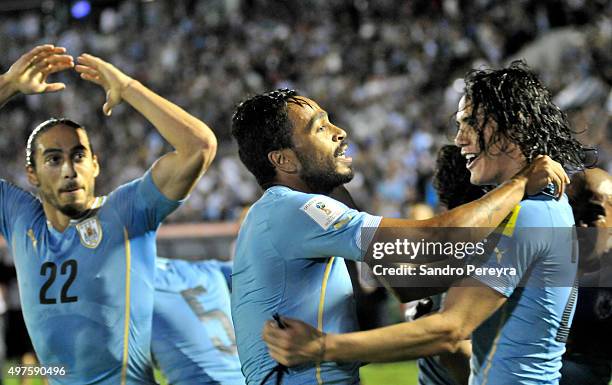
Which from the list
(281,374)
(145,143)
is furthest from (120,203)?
(145,143)

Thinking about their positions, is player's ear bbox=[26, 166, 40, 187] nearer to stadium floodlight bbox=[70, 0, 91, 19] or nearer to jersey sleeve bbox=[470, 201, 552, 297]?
Result: jersey sleeve bbox=[470, 201, 552, 297]

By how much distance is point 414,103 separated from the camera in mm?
16141

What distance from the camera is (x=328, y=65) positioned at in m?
18.4

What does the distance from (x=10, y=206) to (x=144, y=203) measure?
815 millimetres

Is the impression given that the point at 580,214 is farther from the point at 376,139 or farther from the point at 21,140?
→ the point at 21,140

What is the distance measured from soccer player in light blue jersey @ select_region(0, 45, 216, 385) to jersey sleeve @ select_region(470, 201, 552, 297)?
5.29 feet

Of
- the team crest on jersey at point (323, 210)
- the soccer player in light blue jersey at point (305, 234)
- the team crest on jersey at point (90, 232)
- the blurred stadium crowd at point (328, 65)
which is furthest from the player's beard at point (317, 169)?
the blurred stadium crowd at point (328, 65)

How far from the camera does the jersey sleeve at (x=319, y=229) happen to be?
2.95 meters

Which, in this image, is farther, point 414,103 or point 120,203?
point 414,103

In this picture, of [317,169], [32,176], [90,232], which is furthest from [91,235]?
[317,169]

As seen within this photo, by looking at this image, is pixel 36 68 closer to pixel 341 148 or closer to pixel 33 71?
pixel 33 71

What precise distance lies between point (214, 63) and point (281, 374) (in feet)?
60.3

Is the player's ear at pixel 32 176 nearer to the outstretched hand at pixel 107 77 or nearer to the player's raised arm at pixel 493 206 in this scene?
the outstretched hand at pixel 107 77

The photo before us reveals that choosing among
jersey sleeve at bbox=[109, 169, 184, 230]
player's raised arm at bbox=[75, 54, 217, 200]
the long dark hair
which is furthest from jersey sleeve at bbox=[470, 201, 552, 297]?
jersey sleeve at bbox=[109, 169, 184, 230]
